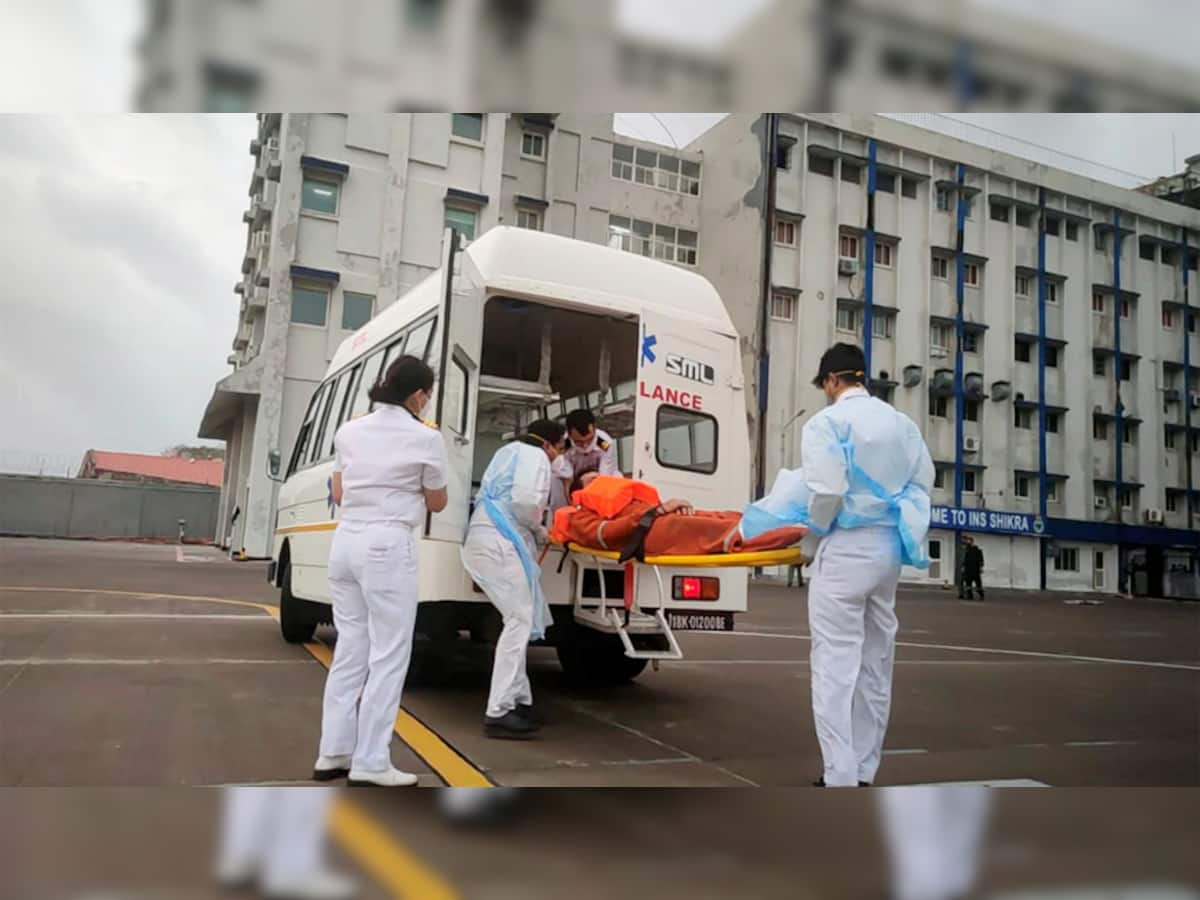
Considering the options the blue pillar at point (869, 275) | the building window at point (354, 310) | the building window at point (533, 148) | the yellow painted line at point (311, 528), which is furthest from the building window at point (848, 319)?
the building window at point (354, 310)

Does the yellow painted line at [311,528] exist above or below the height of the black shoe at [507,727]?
above

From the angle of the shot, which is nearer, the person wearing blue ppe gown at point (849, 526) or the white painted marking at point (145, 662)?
the person wearing blue ppe gown at point (849, 526)

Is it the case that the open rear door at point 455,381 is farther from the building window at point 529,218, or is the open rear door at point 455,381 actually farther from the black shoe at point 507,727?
the building window at point 529,218

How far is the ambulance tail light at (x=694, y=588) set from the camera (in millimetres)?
5074

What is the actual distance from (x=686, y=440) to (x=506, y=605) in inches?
70.3

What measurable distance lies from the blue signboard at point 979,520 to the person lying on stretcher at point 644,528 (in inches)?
341

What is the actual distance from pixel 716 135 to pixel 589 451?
6.49 feet

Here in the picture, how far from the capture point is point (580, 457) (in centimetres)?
560

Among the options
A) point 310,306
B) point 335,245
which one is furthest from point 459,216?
point 310,306

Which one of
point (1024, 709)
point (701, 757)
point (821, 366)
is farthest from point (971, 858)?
point (1024, 709)

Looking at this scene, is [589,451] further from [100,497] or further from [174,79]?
[100,497]

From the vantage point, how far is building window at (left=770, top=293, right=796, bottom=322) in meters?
14.5

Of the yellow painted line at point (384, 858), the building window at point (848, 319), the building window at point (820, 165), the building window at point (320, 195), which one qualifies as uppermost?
the building window at point (320, 195)

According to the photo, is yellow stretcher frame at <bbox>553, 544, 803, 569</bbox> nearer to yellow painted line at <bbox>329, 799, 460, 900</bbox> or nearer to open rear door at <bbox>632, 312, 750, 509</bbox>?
open rear door at <bbox>632, 312, 750, 509</bbox>
